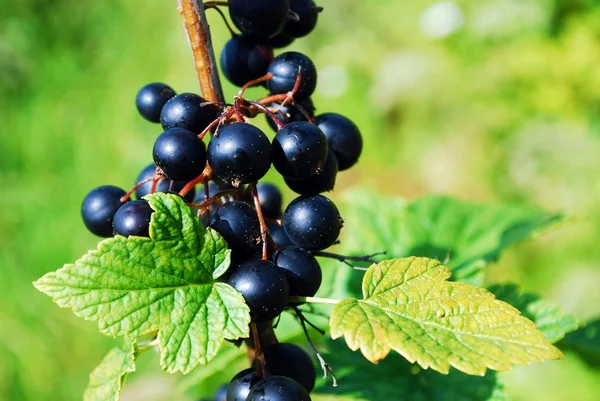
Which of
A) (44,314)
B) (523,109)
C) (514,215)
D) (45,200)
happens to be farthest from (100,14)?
(514,215)

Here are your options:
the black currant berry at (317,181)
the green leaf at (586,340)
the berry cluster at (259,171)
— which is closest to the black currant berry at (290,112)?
the berry cluster at (259,171)

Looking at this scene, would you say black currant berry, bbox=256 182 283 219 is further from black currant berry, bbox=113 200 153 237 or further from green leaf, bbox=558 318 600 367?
green leaf, bbox=558 318 600 367

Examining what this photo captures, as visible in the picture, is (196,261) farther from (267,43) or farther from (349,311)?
(267,43)

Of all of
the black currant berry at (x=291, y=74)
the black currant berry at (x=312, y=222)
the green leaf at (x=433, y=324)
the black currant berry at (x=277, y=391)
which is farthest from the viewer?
the black currant berry at (x=291, y=74)

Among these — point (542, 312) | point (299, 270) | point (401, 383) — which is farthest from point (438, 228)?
point (299, 270)

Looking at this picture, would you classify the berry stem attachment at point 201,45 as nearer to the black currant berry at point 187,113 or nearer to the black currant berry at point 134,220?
the black currant berry at point 187,113
